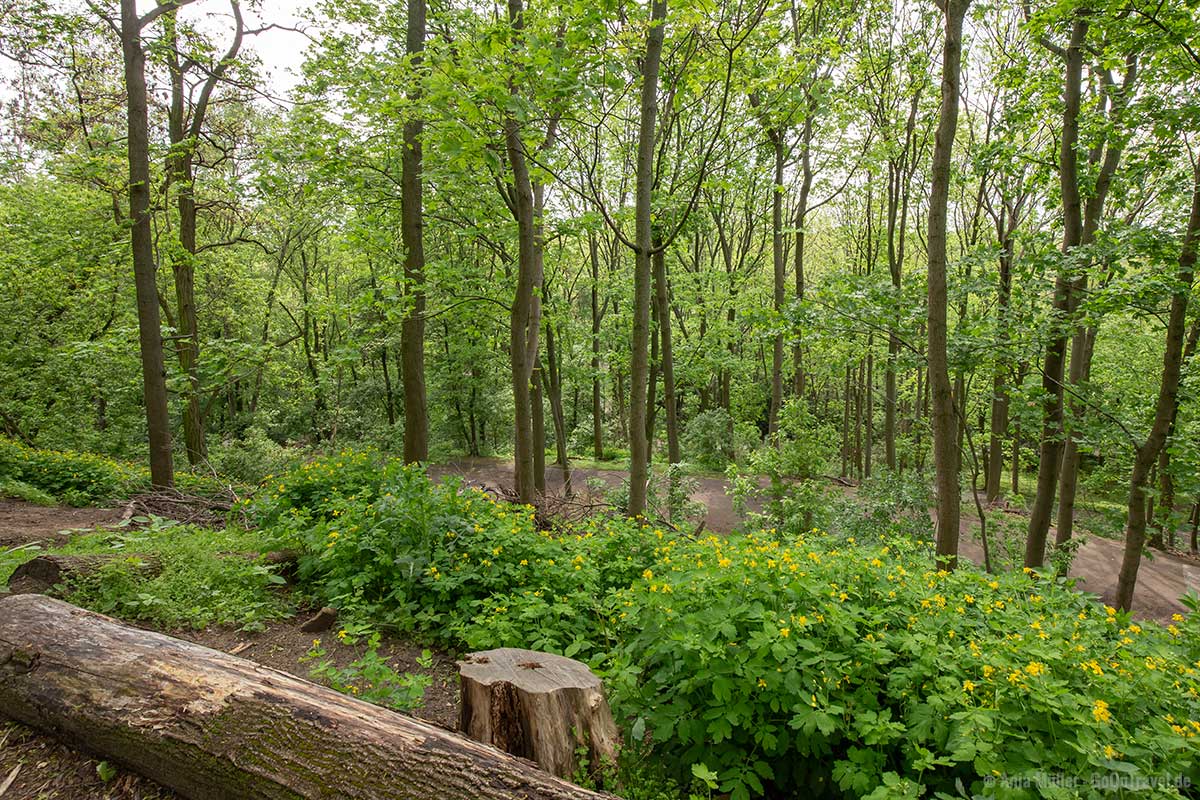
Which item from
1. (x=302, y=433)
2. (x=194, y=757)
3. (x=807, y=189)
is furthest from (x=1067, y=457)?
(x=302, y=433)

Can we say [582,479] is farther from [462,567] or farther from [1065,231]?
[1065,231]

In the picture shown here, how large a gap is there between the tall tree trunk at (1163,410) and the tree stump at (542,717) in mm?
6768

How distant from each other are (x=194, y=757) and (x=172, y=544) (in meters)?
3.68

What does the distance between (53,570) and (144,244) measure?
6.72 meters

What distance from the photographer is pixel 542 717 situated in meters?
2.82

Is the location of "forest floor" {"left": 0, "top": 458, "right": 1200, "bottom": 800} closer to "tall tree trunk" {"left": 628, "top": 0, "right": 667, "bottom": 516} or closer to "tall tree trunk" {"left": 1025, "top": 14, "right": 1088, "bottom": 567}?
"tall tree trunk" {"left": 1025, "top": 14, "right": 1088, "bottom": 567}

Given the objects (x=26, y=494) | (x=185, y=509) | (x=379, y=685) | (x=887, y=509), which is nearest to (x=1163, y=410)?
(x=887, y=509)

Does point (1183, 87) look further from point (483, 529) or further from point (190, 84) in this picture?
point (190, 84)

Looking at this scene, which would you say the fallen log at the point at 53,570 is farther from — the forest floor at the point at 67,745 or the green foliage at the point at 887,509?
the green foliage at the point at 887,509

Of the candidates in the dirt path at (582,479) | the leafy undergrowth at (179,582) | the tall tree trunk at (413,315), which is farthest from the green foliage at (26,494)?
the dirt path at (582,479)

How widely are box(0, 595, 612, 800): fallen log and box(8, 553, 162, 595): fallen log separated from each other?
124cm

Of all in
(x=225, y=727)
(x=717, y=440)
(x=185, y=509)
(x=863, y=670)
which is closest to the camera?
(x=225, y=727)

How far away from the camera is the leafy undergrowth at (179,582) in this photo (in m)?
4.31

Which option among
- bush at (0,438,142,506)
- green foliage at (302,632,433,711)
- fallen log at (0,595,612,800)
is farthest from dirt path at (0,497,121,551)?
green foliage at (302,632,433,711)
